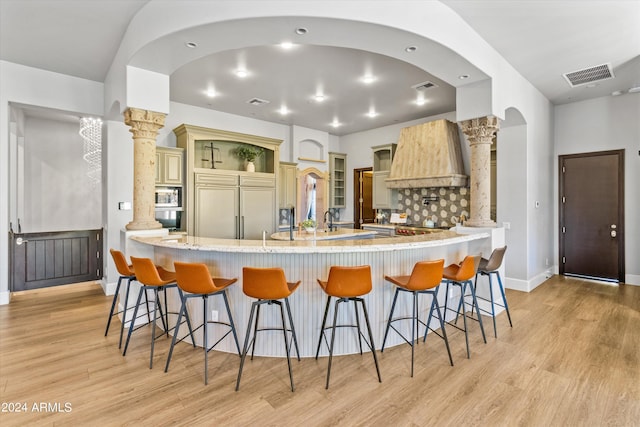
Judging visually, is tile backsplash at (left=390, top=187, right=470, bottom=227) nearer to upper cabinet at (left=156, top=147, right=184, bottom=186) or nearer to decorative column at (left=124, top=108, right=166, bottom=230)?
upper cabinet at (left=156, top=147, right=184, bottom=186)

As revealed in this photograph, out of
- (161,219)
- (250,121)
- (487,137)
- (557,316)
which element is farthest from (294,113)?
(557,316)

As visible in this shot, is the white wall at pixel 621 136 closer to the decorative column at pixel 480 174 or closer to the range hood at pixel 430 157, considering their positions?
the range hood at pixel 430 157

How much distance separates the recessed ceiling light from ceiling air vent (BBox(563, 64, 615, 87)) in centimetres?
273

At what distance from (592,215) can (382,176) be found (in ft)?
12.6

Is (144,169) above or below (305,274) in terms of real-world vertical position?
above

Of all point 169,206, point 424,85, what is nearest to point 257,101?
point 169,206

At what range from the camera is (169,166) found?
18.3 ft

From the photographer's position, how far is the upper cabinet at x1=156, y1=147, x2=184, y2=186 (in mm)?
5453

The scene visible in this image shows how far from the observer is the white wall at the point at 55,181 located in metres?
6.00

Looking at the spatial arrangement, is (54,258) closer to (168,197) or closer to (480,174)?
(168,197)

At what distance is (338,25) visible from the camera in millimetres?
2744

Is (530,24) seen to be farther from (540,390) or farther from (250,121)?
(250,121)

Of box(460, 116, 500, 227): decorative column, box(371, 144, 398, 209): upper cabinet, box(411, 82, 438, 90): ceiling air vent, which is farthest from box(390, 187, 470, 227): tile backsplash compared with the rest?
box(411, 82, 438, 90): ceiling air vent

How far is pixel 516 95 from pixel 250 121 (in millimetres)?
4808
